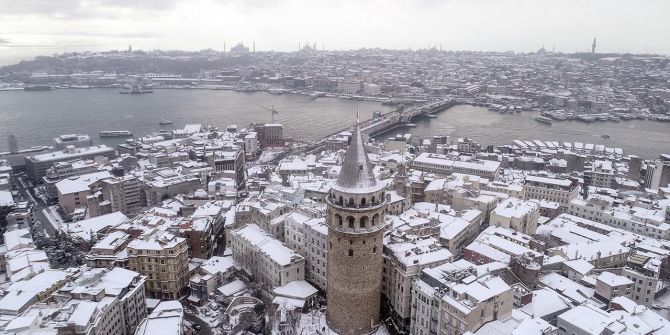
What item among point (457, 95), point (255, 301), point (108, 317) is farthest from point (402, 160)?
point (457, 95)

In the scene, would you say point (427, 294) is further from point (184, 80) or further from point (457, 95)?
point (184, 80)

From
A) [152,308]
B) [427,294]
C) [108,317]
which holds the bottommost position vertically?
[152,308]

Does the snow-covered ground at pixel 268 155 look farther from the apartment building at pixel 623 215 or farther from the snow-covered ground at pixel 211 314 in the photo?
Result: the apartment building at pixel 623 215

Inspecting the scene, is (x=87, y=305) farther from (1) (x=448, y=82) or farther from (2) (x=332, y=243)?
(1) (x=448, y=82)

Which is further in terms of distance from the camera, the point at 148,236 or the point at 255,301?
the point at 148,236

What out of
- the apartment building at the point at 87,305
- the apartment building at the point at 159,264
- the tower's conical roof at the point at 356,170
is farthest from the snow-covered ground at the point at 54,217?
the tower's conical roof at the point at 356,170

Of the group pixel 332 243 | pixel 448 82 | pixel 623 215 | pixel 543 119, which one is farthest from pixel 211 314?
pixel 448 82

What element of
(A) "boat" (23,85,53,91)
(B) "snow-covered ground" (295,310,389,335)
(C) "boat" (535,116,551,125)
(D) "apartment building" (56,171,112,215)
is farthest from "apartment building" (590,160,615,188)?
(A) "boat" (23,85,53,91)
